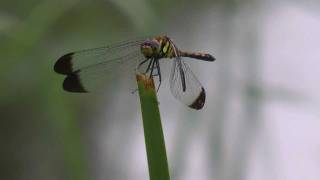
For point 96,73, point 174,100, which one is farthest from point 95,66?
point 174,100

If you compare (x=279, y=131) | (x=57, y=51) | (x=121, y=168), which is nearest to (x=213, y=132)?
(x=279, y=131)

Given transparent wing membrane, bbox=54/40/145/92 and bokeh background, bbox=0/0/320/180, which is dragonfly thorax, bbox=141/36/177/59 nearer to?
transparent wing membrane, bbox=54/40/145/92

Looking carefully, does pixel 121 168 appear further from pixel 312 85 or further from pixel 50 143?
pixel 312 85

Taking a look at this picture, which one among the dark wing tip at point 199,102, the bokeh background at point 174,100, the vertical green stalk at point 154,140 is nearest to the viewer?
the vertical green stalk at point 154,140

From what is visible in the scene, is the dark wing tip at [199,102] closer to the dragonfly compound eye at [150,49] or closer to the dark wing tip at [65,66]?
the dragonfly compound eye at [150,49]

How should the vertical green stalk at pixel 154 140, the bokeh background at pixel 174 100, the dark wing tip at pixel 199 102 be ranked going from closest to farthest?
the vertical green stalk at pixel 154 140 → the dark wing tip at pixel 199 102 → the bokeh background at pixel 174 100

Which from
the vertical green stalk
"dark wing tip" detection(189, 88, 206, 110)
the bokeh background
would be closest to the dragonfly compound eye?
"dark wing tip" detection(189, 88, 206, 110)

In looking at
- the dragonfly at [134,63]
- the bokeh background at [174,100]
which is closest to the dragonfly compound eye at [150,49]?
the dragonfly at [134,63]
